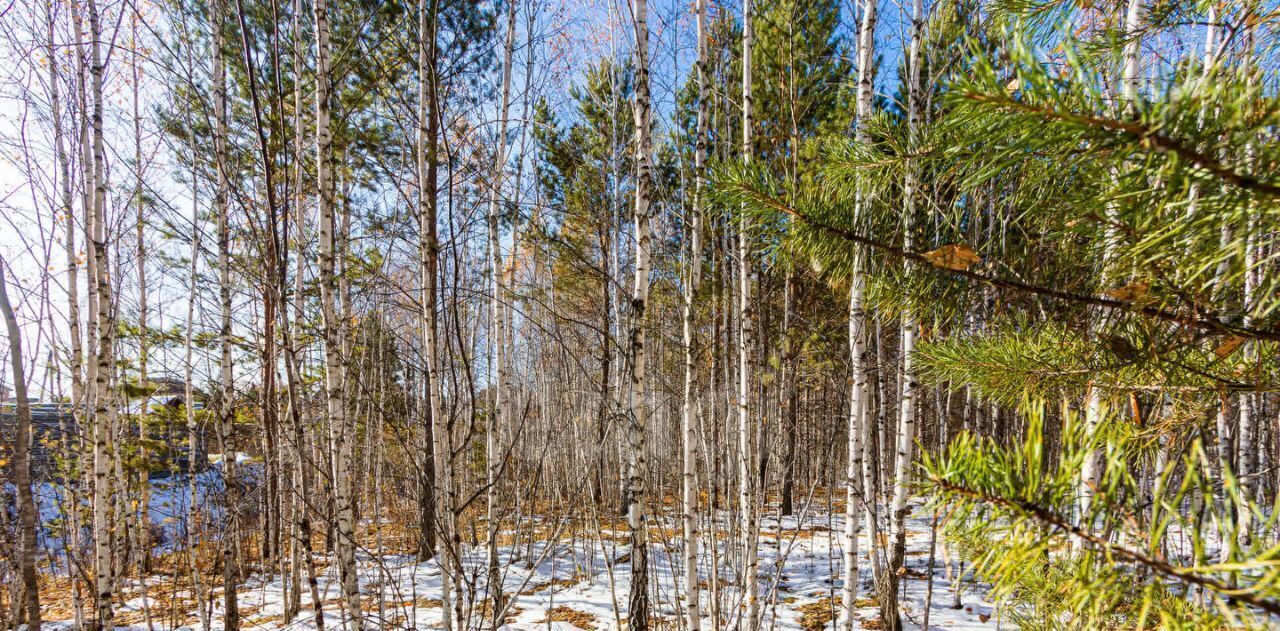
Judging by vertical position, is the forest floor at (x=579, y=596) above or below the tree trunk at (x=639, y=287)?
below

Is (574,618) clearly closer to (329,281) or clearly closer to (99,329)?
(329,281)

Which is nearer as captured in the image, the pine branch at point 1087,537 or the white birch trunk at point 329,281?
the pine branch at point 1087,537

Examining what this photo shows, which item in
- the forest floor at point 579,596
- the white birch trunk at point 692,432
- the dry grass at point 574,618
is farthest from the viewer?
the dry grass at point 574,618

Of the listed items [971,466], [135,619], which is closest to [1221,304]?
[971,466]

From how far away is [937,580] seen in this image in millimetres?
5137

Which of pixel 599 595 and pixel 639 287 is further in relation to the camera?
pixel 599 595

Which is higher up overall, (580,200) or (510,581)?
(580,200)

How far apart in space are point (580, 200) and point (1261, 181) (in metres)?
7.55

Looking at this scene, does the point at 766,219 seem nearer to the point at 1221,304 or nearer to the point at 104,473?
the point at 1221,304

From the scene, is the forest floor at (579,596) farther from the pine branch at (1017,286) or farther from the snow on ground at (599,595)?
the pine branch at (1017,286)

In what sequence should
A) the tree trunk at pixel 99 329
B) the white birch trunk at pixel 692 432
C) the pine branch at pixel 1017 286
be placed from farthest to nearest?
the tree trunk at pixel 99 329, the white birch trunk at pixel 692 432, the pine branch at pixel 1017 286

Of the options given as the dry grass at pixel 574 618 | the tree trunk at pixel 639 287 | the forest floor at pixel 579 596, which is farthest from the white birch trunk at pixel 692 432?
the dry grass at pixel 574 618

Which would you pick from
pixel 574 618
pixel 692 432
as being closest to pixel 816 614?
pixel 574 618

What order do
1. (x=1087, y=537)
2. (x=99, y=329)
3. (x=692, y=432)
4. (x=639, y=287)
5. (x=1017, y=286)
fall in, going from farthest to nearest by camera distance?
(x=99, y=329)
(x=692, y=432)
(x=639, y=287)
(x=1017, y=286)
(x=1087, y=537)
